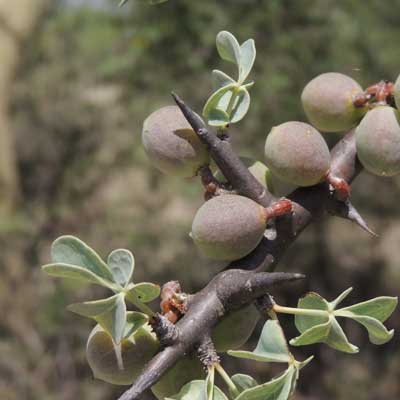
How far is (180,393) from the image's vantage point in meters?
0.72

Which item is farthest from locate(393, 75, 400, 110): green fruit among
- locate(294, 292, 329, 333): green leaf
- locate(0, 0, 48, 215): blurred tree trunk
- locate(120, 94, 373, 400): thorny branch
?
locate(0, 0, 48, 215): blurred tree trunk

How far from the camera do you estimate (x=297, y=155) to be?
85cm

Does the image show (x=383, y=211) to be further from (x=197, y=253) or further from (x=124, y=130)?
(x=124, y=130)

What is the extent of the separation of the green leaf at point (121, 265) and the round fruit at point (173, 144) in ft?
0.67

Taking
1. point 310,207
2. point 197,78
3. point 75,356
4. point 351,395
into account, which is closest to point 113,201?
point 75,356

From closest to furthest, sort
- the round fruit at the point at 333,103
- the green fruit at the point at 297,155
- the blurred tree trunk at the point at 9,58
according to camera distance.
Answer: the green fruit at the point at 297,155 → the round fruit at the point at 333,103 → the blurred tree trunk at the point at 9,58

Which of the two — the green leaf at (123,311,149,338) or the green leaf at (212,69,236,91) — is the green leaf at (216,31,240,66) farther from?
the green leaf at (123,311,149,338)

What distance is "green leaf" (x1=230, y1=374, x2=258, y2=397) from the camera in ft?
2.37

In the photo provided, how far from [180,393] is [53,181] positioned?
14.1 feet

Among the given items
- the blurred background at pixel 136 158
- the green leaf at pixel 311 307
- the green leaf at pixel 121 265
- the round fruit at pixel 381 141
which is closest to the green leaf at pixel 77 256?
the green leaf at pixel 121 265

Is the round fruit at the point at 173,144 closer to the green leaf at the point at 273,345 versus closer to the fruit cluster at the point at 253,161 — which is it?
the fruit cluster at the point at 253,161

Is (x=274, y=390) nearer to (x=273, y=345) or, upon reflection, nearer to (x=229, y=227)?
(x=273, y=345)

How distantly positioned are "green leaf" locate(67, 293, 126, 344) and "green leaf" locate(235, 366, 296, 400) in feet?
0.45

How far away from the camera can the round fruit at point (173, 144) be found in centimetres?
85
